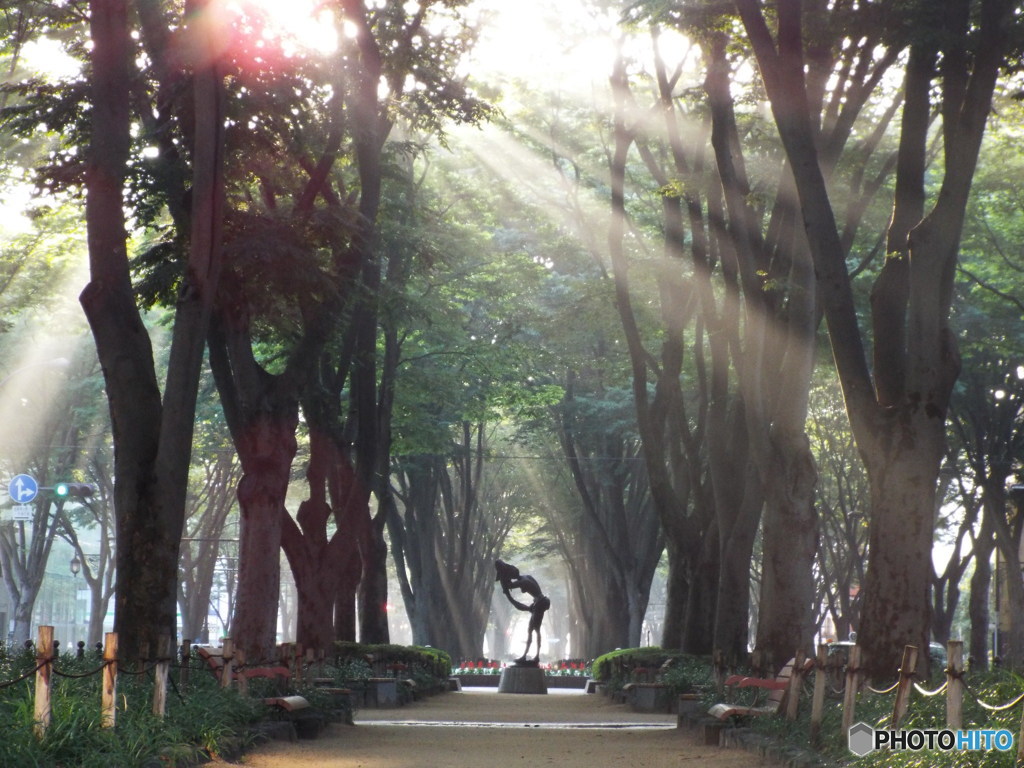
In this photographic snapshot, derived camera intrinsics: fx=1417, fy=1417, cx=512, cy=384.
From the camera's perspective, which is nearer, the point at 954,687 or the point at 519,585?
the point at 954,687

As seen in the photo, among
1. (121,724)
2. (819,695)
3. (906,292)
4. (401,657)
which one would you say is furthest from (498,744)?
(401,657)

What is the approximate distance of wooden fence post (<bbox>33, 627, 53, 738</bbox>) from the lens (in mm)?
8010

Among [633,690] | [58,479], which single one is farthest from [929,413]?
[58,479]

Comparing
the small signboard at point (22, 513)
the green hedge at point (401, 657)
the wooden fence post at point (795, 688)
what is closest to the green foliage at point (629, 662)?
the green hedge at point (401, 657)

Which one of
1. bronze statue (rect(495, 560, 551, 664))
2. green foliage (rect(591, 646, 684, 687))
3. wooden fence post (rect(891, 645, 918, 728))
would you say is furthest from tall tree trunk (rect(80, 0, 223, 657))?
bronze statue (rect(495, 560, 551, 664))

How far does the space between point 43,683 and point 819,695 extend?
588 cm

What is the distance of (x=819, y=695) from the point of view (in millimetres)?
11000

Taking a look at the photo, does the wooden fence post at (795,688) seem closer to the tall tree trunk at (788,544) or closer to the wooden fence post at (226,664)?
the tall tree trunk at (788,544)

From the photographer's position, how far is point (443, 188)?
97.1 feet

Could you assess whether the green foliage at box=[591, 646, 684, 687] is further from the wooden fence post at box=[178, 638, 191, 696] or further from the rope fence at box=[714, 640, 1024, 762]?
the wooden fence post at box=[178, 638, 191, 696]

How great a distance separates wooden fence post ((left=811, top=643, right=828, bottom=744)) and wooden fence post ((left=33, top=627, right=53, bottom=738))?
5.61m

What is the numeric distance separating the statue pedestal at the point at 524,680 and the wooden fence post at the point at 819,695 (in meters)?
20.9

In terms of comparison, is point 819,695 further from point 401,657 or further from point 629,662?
point 401,657

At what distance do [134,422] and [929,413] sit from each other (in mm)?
7223
